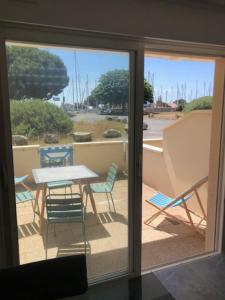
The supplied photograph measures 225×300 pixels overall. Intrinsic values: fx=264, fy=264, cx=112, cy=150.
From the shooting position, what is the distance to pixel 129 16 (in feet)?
6.09

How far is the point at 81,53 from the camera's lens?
1.90m

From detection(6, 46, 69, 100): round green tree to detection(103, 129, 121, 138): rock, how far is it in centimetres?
47

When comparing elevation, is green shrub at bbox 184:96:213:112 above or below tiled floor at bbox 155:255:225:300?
above

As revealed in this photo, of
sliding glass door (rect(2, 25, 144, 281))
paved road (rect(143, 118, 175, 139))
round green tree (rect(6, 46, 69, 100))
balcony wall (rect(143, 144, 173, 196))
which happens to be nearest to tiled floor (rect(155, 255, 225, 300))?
sliding glass door (rect(2, 25, 144, 281))

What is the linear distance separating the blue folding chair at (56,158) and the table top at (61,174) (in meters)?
0.03

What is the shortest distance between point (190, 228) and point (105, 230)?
1.75 meters

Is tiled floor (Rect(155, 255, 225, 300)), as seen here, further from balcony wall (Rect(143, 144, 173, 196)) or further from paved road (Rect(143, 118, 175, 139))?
paved road (Rect(143, 118, 175, 139))

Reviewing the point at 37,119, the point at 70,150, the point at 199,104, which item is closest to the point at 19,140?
the point at 37,119

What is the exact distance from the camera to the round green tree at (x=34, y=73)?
1740 millimetres

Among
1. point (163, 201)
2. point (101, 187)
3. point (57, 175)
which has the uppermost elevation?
point (57, 175)

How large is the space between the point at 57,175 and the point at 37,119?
44 cm

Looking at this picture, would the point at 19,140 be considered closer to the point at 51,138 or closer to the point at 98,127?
the point at 51,138

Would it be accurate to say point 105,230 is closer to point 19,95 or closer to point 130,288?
point 130,288

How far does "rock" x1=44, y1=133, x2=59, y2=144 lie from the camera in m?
1.90
